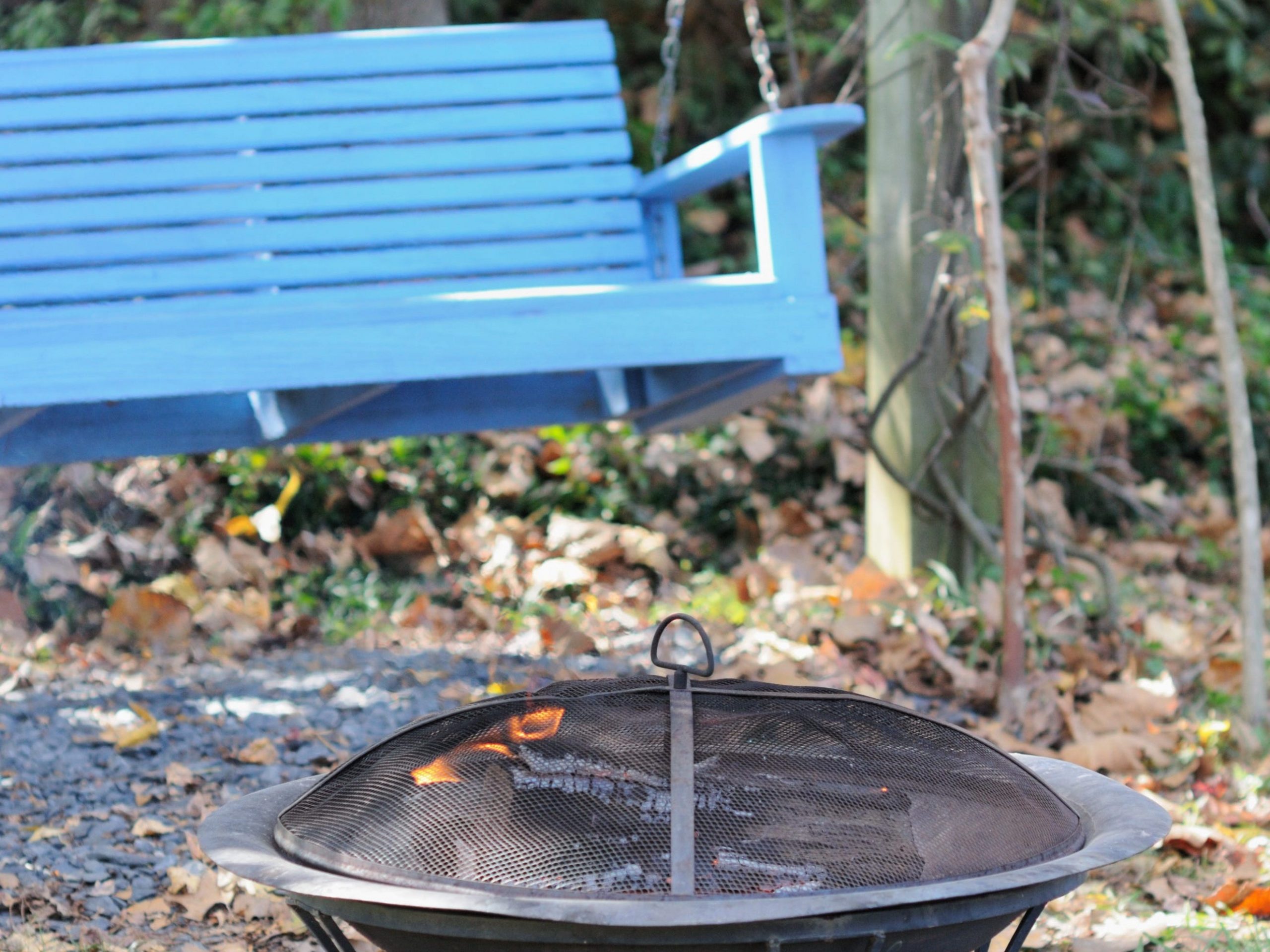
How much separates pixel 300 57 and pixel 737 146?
3.73ft

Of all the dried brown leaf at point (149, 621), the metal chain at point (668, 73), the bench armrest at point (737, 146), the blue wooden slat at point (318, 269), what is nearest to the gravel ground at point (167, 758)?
the dried brown leaf at point (149, 621)

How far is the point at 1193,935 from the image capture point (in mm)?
1895

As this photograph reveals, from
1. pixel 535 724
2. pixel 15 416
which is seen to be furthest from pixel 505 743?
pixel 15 416

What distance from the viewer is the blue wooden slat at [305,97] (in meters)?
2.88

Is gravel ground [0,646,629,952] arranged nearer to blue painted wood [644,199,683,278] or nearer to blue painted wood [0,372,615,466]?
blue painted wood [0,372,615,466]

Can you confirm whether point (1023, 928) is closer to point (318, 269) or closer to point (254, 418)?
point (254, 418)

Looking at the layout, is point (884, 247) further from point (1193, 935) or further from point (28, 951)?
point (28, 951)

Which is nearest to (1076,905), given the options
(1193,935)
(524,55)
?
(1193,935)

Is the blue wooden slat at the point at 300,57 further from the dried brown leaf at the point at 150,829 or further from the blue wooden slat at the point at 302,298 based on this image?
the dried brown leaf at the point at 150,829

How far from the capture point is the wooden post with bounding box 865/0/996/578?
3.21 meters

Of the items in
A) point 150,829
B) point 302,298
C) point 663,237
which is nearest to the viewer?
point 150,829

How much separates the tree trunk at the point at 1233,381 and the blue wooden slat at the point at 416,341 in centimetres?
93

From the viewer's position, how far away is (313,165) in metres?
2.97

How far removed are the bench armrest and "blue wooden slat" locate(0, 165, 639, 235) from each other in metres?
0.13
